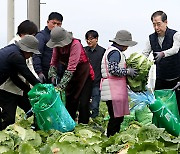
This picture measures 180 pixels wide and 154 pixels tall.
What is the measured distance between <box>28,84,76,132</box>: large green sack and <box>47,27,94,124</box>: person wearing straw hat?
0.54 m

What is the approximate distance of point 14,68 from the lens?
5188 mm

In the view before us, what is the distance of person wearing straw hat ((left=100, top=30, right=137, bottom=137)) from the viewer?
562 centimetres

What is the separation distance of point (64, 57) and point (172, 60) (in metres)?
1.45

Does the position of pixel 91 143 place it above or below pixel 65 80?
below

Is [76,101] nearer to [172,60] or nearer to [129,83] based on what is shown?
[129,83]

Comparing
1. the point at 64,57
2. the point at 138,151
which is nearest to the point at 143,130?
the point at 138,151

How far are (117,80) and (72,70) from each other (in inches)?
22.2

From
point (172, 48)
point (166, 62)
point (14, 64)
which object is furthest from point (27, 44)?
point (166, 62)

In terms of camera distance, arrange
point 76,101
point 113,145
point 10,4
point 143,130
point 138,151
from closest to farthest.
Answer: point 138,151 < point 113,145 < point 143,130 < point 76,101 < point 10,4

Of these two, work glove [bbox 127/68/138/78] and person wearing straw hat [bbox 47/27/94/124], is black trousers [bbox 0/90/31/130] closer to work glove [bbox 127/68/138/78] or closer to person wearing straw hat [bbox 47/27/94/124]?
person wearing straw hat [bbox 47/27/94/124]

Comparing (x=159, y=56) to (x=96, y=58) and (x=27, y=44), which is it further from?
(x=96, y=58)

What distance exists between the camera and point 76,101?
243 inches

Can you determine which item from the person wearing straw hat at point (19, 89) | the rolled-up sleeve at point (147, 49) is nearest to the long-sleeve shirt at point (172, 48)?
the rolled-up sleeve at point (147, 49)

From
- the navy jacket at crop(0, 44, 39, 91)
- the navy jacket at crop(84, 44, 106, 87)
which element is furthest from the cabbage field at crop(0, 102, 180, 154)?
the navy jacket at crop(84, 44, 106, 87)
